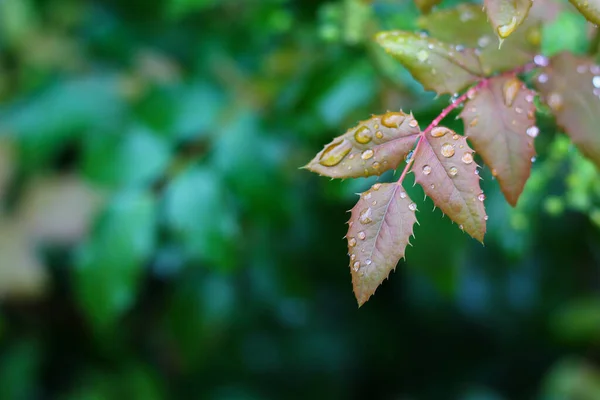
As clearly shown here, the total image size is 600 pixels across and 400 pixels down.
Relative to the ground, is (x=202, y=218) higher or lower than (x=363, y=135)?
lower

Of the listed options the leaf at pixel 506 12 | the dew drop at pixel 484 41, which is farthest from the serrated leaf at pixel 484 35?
the leaf at pixel 506 12

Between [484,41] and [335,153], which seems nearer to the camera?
[335,153]

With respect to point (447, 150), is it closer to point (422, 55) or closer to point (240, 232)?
point (422, 55)

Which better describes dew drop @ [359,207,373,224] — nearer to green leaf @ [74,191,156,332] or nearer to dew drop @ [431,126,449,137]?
dew drop @ [431,126,449,137]

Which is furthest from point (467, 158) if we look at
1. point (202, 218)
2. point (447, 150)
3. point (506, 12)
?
point (202, 218)

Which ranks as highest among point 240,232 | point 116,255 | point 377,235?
point 377,235

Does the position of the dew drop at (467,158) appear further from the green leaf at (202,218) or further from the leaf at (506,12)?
the green leaf at (202,218)
